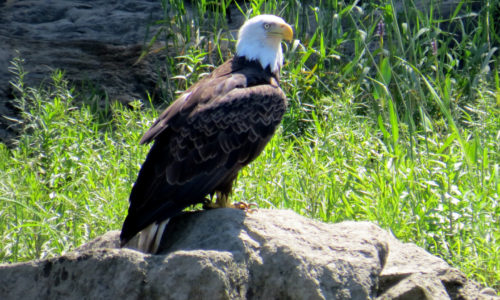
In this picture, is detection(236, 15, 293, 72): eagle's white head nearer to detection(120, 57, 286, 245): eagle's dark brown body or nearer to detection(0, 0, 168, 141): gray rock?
detection(120, 57, 286, 245): eagle's dark brown body

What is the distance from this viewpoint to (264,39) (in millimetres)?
5039

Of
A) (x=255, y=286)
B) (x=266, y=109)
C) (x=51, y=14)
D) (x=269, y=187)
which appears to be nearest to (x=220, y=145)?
(x=266, y=109)

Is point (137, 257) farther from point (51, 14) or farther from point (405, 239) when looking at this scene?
point (51, 14)

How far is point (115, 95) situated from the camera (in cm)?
750

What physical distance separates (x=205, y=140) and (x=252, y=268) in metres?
1.23

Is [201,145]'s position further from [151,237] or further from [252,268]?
[252,268]

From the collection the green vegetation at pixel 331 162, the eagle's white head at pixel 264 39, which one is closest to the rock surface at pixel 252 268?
the green vegetation at pixel 331 162

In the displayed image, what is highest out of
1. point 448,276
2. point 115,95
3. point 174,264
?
point 174,264

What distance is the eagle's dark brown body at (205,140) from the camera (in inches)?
160

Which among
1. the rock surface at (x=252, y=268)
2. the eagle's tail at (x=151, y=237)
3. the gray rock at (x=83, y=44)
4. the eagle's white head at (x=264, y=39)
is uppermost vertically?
the eagle's white head at (x=264, y=39)


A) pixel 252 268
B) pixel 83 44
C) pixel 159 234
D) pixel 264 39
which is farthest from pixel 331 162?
pixel 83 44

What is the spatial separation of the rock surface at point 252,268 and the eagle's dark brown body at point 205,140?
252 mm

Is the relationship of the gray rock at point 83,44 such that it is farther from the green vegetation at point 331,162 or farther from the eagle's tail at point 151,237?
the eagle's tail at point 151,237

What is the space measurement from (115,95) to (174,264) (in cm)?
468
